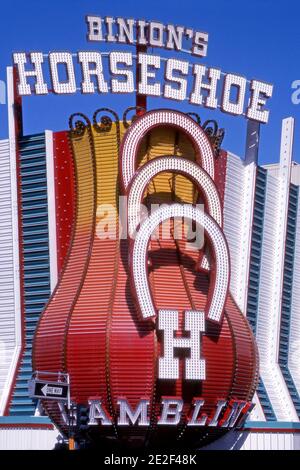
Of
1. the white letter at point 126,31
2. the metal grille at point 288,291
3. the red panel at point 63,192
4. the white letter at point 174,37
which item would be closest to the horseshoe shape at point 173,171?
the red panel at point 63,192

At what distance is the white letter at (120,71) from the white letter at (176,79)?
6.26 feet

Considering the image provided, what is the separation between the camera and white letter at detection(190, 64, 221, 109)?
4600 cm

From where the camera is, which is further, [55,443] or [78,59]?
[78,59]

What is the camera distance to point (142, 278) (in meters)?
37.9

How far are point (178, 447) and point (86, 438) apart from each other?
4.27m

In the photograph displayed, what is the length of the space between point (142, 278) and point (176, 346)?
3279mm

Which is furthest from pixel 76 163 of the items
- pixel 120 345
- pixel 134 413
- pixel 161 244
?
pixel 134 413

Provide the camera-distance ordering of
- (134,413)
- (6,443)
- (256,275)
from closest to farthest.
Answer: (134,413), (6,443), (256,275)

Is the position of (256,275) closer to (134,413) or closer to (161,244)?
(161,244)

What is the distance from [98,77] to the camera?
4497 cm

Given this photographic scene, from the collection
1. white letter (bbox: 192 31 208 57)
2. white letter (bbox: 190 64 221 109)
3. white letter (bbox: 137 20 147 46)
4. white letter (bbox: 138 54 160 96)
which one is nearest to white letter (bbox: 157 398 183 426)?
white letter (bbox: 138 54 160 96)

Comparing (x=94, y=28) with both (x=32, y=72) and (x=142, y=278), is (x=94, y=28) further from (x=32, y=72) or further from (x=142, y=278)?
(x=142, y=278)

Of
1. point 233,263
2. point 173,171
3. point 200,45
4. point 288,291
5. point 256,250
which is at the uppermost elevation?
point 200,45

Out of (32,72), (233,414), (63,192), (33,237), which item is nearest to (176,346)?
(233,414)
